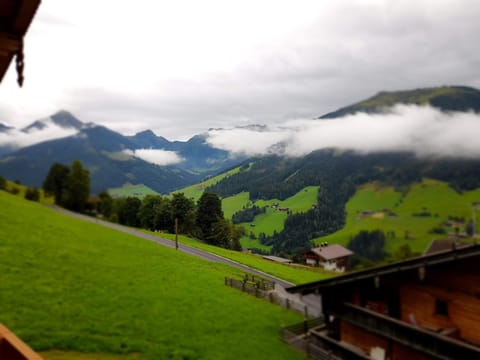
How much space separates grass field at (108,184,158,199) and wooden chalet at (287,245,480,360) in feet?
16.7

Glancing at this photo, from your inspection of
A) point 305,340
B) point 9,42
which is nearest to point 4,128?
point 9,42

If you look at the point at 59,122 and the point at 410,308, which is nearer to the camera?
the point at 59,122

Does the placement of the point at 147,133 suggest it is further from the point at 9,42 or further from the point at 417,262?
the point at 9,42

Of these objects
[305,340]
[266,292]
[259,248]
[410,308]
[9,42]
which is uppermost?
[9,42]

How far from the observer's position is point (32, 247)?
976 inches

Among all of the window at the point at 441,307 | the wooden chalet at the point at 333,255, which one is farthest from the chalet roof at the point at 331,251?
the window at the point at 441,307

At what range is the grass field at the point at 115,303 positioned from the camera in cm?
1402

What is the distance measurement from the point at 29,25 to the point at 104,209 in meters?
3.26

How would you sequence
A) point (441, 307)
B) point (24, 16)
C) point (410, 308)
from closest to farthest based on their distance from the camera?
point (24, 16)
point (441, 307)
point (410, 308)

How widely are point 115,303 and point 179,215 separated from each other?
530cm

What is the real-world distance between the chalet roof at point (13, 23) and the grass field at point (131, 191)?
10.5ft

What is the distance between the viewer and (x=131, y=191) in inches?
276

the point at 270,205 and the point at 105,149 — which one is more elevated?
the point at 105,149

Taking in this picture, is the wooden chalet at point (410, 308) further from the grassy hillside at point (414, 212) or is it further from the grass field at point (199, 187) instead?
the grass field at point (199, 187)
